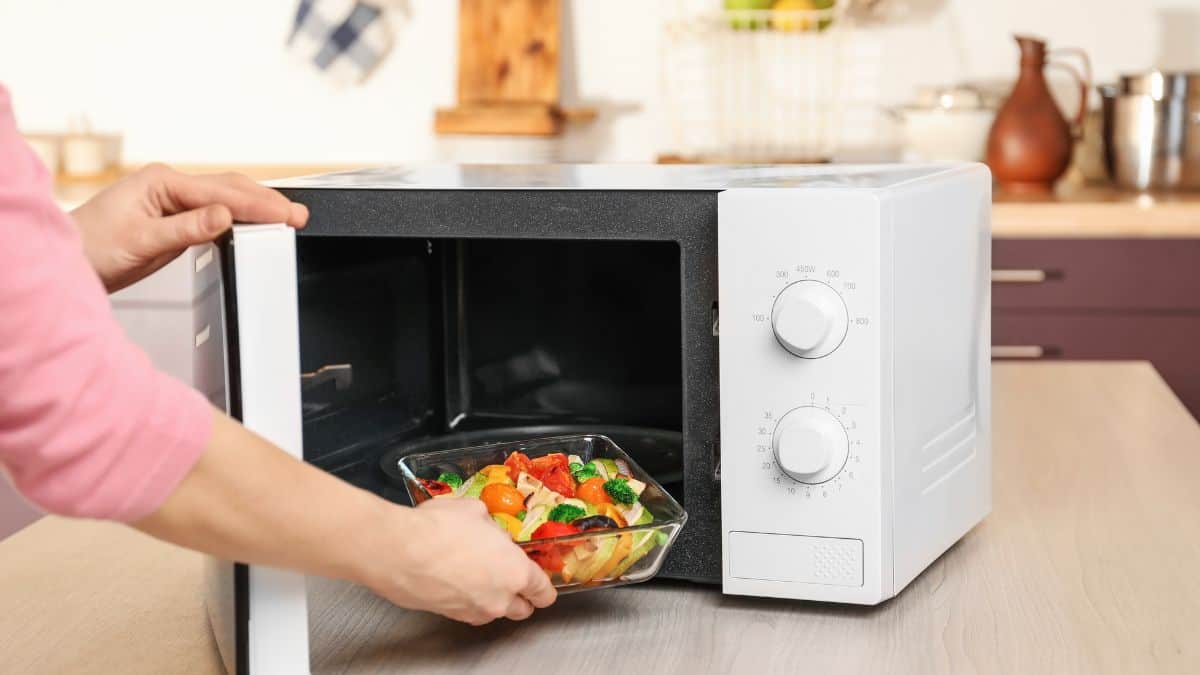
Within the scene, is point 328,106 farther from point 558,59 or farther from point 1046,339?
point 1046,339

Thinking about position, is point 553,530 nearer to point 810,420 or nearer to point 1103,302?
point 810,420

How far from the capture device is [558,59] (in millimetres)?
2773

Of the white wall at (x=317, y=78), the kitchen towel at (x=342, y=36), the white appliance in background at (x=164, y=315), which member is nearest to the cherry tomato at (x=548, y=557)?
the white appliance in background at (x=164, y=315)

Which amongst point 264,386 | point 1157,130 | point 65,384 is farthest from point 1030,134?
point 65,384

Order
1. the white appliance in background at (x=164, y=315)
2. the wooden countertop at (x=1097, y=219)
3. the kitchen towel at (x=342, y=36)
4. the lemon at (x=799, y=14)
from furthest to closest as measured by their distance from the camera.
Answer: the kitchen towel at (x=342, y=36), the lemon at (x=799, y=14), the white appliance in background at (x=164, y=315), the wooden countertop at (x=1097, y=219)

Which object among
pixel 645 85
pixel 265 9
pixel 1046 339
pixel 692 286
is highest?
pixel 265 9

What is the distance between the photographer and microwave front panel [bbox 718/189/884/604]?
78 centimetres

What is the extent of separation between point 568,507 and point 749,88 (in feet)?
7.07

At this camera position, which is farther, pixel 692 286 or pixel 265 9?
pixel 265 9

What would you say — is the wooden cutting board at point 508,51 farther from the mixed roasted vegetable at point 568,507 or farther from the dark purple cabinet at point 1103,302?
the mixed roasted vegetable at point 568,507

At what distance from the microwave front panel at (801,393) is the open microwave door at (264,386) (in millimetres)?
253

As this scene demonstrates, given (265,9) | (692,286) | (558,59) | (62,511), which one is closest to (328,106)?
(265,9)

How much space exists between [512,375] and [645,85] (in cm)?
178

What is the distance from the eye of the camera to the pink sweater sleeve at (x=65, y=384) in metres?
0.50
